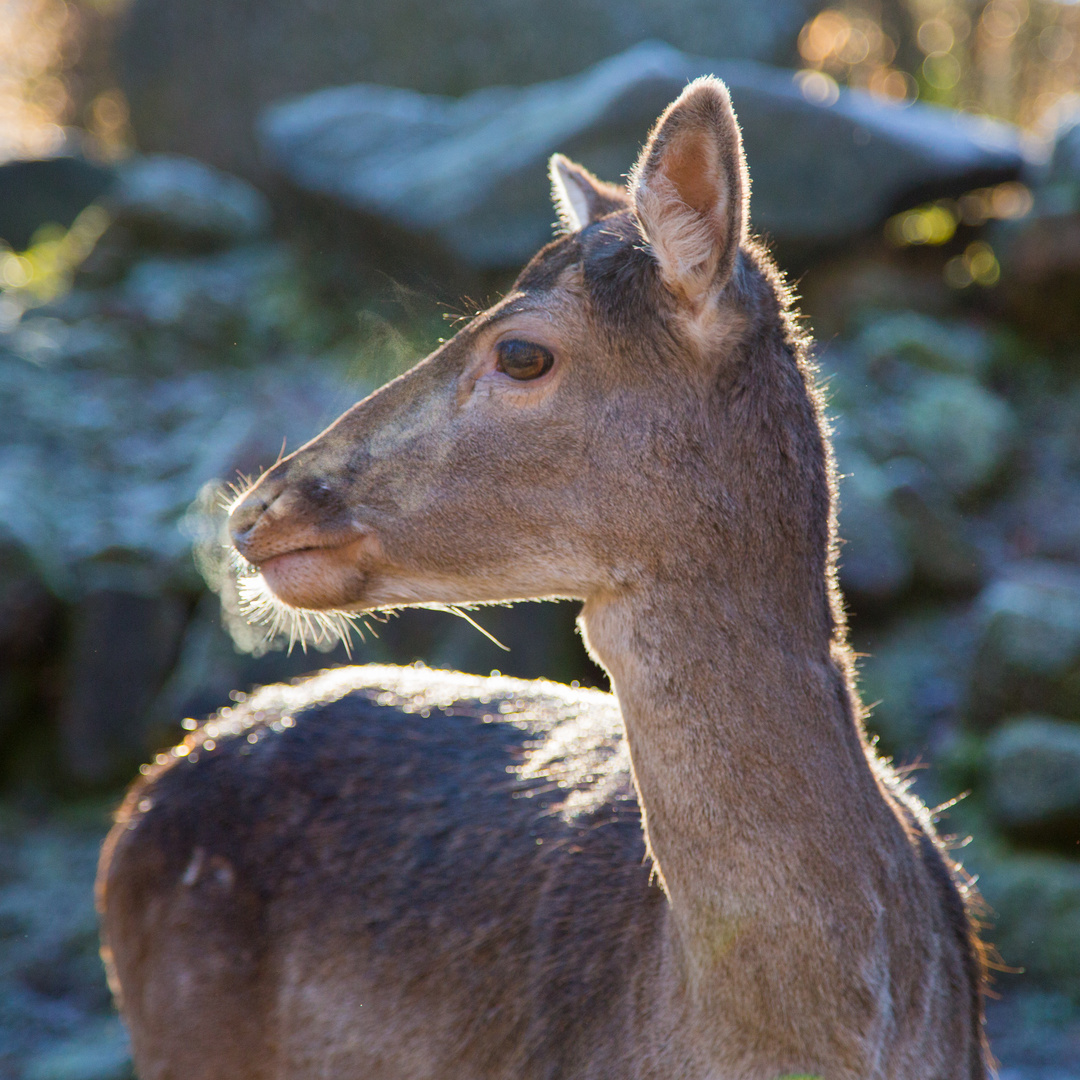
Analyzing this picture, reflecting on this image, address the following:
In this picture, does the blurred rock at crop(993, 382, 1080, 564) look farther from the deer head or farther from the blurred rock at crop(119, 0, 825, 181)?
the deer head

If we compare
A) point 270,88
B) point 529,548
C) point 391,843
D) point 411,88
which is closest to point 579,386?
point 529,548

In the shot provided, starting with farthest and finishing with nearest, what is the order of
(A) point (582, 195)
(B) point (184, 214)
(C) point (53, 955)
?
(B) point (184, 214), (C) point (53, 955), (A) point (582, 195)

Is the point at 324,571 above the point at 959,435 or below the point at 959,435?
below

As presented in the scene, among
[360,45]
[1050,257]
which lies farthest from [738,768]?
[360,45]

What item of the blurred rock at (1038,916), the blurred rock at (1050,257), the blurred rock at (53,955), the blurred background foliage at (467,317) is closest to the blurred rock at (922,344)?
the blurred background foliage at (467,317)

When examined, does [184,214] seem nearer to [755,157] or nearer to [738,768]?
[755,157]

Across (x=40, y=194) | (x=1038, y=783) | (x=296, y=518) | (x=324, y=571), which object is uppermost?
(x=40, y=194)

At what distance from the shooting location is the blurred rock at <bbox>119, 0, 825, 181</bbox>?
10.9 meters

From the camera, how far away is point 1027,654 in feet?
17.9

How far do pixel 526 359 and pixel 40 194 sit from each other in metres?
13.6

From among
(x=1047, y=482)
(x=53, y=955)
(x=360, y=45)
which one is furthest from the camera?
(x=360, y=45)

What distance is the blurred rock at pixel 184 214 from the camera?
12.3 m

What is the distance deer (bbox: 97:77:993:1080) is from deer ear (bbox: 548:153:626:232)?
1cm

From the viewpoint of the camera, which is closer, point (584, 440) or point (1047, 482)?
point (584, 440)
